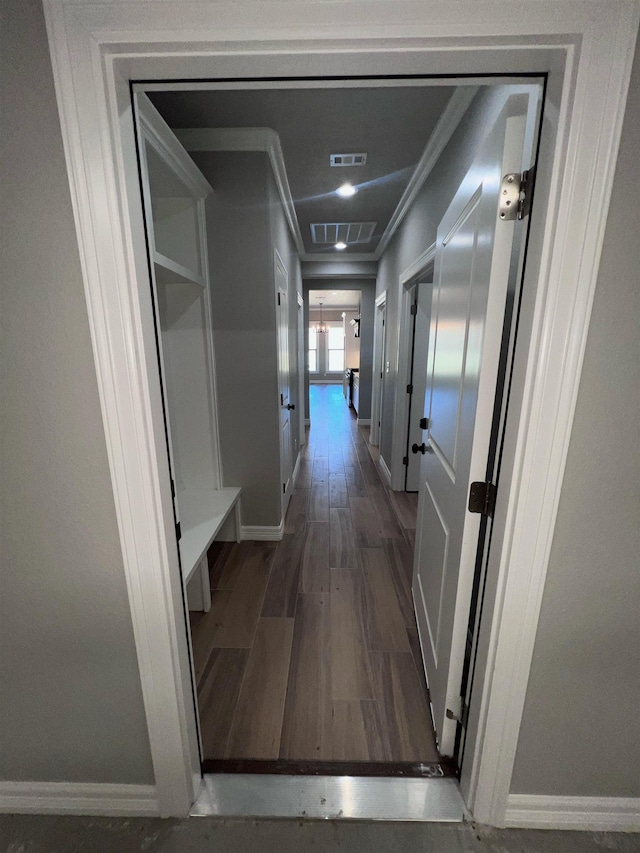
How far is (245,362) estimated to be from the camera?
97.9 inches

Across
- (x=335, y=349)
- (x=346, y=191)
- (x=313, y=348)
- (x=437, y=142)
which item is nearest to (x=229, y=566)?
(x=437, y=142)

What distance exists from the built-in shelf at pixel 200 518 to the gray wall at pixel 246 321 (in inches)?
7.9

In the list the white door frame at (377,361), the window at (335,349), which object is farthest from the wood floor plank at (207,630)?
the window at (335,349)

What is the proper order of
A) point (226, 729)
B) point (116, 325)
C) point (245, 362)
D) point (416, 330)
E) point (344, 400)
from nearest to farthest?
point (116, 325) < point (226, 729) < point (245, 362) < point (416, 330) < point (344, 400)

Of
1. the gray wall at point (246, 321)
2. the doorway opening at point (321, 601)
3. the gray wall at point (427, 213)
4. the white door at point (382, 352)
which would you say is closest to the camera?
the doorway opening at point (321, 601)

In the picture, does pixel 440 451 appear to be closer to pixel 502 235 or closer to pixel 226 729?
pixel 502 235

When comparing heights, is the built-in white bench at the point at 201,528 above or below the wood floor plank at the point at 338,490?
above

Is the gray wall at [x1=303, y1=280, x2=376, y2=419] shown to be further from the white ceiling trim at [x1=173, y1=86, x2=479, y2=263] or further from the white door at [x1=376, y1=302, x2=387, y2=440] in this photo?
the white ceiling trim at [x1=173, y1=86, x2=479, y2=263]

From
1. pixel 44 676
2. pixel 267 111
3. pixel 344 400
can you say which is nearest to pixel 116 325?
pixel 44 676

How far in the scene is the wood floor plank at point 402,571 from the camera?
2.03 metres

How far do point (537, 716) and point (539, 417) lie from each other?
90cm

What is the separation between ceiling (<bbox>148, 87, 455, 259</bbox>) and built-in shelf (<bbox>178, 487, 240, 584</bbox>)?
2.03 m

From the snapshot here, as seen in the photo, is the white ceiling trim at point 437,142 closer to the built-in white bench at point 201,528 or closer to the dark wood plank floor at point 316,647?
the built-in white bench at point 201,528

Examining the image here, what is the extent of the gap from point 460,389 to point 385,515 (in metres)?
2.23
